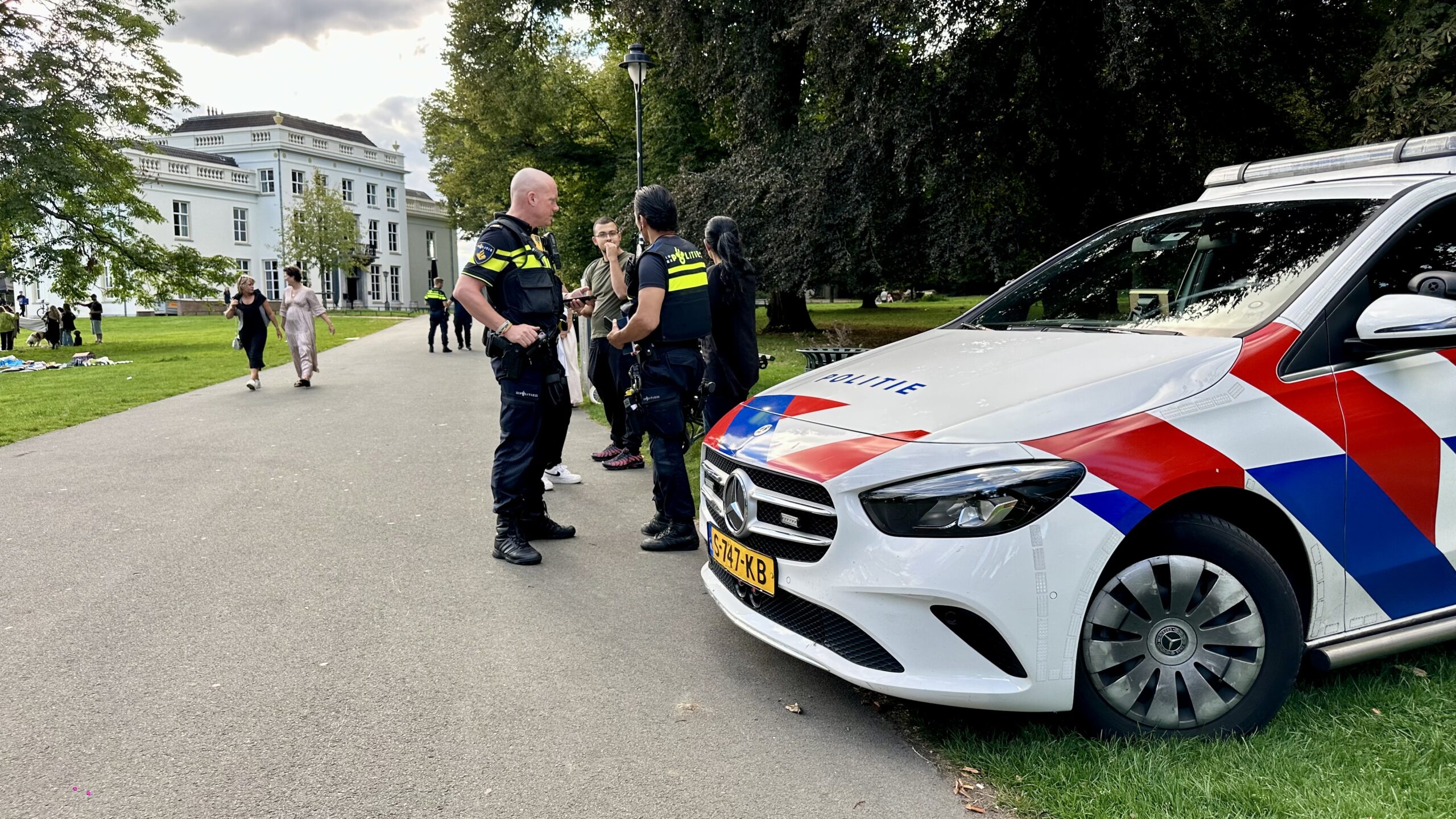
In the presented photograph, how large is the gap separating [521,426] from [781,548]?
97.8 inches

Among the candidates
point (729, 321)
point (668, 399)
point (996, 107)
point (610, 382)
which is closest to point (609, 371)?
point (610, 382)

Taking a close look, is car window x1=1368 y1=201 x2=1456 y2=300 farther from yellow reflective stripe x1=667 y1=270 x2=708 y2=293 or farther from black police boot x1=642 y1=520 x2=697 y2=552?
black police boot x1=642 y1=520 x2=697 y2=552

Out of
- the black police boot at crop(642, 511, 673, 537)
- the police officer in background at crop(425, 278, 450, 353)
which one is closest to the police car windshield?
the black police boot at crop(642, 511, 673, 537)

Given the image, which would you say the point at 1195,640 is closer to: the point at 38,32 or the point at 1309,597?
the point at 1309,597

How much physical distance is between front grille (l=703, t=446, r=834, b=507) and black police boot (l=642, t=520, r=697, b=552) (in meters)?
2.11

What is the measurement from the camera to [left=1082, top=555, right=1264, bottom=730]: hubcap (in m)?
3.02

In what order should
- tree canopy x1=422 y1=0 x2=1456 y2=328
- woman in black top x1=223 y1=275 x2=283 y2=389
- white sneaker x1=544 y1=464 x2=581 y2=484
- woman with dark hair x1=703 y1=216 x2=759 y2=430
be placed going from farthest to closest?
1. woman in black top x1=223 y1=275 x2=283 y2=389
2. tree canopy x1=422 y1=0 x2=1456 y2=328
3. white sneaker x1=544 y1=464 x2=581 y2=484
4. woman with dark hair x1=703 y1=216 x2=759 y2=430

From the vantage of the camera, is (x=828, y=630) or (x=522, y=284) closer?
(x=828, y=630)

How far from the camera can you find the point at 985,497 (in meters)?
2.92

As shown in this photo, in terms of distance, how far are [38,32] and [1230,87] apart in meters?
26.3

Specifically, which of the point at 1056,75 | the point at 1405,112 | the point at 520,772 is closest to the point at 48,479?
the point at 520,772

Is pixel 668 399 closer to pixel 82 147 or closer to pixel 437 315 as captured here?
pixel 437 315

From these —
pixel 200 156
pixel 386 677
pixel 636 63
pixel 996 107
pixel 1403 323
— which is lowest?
pixel 386 677

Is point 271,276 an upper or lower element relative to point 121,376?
upper
